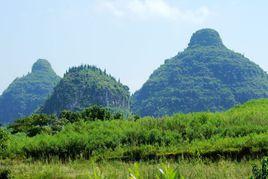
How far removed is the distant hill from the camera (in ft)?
568

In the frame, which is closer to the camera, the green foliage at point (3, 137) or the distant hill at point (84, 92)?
the green foliage at point (3, 137)

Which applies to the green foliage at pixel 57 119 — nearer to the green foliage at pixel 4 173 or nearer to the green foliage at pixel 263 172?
the green foliage at pixel 4 173

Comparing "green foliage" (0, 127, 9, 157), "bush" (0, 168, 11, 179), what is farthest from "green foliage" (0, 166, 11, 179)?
"green foliage" (0, 127, 9, 157)

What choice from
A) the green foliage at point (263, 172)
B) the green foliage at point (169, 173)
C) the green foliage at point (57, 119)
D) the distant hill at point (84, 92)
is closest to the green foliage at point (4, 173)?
the green foliage at point (263, 172)

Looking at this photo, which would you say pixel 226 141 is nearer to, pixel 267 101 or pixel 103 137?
pixel 103 137

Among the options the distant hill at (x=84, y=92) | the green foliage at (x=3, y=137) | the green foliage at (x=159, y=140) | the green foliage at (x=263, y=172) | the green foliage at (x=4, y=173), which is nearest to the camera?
the green foliage at (x=263, y=172)

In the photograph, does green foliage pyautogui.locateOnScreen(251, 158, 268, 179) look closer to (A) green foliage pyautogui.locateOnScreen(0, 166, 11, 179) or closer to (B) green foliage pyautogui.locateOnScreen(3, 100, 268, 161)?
(A) green foliage pyautogui.locateOnScreen(0, 166, 11, 179)

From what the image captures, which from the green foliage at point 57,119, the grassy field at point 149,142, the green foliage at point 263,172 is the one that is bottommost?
the green foliage at point 263,172

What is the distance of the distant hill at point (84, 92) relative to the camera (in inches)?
6816

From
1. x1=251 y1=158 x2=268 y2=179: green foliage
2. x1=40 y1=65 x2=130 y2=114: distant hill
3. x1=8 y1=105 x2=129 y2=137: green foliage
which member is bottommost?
x1=251 y1=158 x2=268 y2=179: green foliage

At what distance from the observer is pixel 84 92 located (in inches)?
6949

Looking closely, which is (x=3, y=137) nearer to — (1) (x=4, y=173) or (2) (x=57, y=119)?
(1) (x=4, y=173)

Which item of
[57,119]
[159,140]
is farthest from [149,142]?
[57,119]

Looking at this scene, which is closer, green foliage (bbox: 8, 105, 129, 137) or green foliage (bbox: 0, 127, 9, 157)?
green foliage (bbox: 0, 127, 9, 157)
